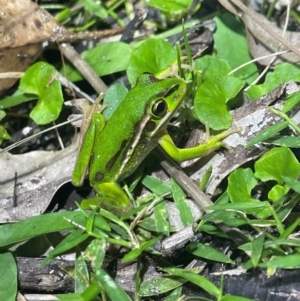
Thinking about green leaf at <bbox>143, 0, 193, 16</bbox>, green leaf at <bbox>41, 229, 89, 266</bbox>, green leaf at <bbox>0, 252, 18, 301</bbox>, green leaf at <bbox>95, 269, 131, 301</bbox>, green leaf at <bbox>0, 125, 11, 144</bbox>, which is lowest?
green leaf at <bbox>0, 252, 18, 301</bbox>

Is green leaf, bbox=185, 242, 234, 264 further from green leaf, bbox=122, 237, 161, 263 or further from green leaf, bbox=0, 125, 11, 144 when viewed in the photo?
green leaf, bbox=0, 125, 11, 144

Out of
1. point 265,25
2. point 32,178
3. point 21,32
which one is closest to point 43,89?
point 21,32

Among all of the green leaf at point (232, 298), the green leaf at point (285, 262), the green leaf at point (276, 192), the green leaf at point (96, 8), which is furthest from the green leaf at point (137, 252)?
the green leaf at point (96, 8)

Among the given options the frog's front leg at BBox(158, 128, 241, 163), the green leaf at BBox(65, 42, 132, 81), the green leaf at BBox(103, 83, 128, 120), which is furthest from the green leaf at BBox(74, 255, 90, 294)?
the green leaf at BBox(65, 42, 132, 81)

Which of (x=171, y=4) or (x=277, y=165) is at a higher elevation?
(x=171, y=4)

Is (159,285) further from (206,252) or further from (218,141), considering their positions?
(218,141)

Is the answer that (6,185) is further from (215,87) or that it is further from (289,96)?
(289,96)

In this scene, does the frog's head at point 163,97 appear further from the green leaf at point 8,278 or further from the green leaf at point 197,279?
the green leaf at point 8,278
